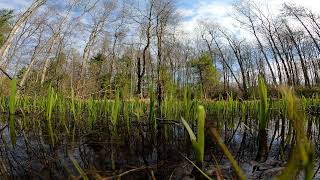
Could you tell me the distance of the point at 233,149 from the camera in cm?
183

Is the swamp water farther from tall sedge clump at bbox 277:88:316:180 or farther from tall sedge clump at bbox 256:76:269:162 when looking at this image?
tall sedge clump at bbox 277:88:316:180

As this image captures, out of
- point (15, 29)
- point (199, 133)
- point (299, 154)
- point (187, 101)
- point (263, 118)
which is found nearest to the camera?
point (299, 154)

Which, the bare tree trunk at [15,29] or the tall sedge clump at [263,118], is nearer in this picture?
the tall sedge clump at [263,118]

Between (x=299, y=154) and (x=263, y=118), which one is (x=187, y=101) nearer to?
(x=263, y=118)

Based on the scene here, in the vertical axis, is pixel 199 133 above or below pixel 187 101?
below

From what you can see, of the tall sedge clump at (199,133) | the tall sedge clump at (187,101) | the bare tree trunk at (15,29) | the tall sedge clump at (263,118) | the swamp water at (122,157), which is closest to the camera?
the tall sedge clump at (199,133)

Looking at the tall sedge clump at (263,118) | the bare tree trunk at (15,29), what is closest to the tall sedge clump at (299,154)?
the tall sedge clump at (263,118)

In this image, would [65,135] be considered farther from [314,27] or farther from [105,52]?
[105,52]

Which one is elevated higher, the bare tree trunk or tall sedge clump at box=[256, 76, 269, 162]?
the bare tree trunk

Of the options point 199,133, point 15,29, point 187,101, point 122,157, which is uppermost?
point 15,29

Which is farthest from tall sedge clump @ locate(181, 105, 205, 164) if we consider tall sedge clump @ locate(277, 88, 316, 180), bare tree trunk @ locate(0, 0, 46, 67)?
bare tree trunk @ locate(0, 0, 46, 67)

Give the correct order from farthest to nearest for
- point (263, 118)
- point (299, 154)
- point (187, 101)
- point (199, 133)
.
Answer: point (187, 101), point (263, 118), point (199, 133), point (299, 154)

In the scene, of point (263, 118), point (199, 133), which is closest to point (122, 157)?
point (199, 133)

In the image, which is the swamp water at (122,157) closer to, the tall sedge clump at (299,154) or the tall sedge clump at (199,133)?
the tall sedge clump at (199,133)
